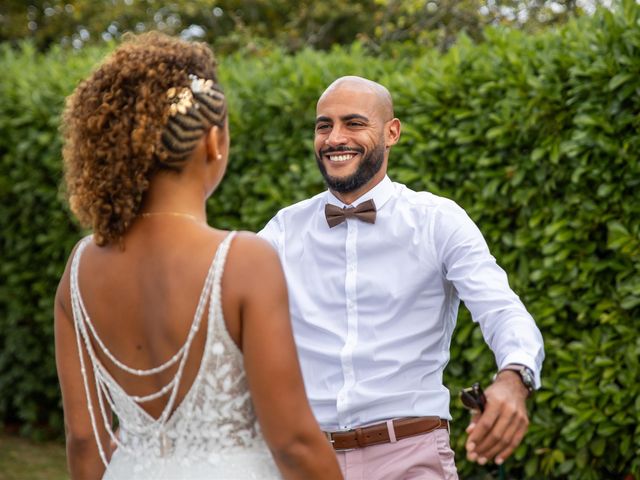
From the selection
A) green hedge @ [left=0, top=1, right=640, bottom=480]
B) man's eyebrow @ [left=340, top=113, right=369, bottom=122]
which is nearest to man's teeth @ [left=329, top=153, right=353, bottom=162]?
man's eyebrow @ [left=340, top=113, right=369, bottom=122]

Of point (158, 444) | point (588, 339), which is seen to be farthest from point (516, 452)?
point (158, 444)

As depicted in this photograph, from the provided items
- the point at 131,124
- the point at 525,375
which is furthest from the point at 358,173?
the point at 131,124

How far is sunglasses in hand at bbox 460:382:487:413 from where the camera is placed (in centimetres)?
264

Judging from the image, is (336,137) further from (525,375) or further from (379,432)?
(525,375)

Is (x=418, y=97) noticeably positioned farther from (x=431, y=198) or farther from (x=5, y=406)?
(x=5, y=406)

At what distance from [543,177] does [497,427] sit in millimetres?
2942

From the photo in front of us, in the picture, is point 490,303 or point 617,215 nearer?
point 490,303

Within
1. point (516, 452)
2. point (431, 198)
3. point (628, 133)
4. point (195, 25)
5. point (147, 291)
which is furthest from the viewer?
point (195, 25)

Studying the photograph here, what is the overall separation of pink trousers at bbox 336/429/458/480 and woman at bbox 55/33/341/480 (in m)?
1.06

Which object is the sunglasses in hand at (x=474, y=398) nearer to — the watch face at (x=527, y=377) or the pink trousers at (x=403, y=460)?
the watch face at (x=527, y=377)

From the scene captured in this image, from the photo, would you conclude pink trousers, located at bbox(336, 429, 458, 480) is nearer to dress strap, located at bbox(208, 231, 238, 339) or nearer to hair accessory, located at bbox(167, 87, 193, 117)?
dress strap, located at bbox(208, 231, 238, 339)

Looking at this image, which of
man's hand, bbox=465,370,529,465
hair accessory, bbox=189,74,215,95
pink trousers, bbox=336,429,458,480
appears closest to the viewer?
hair accessory, bbox=189,74,215,95

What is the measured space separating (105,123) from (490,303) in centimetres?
143

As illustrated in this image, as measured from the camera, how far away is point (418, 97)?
5.98m
